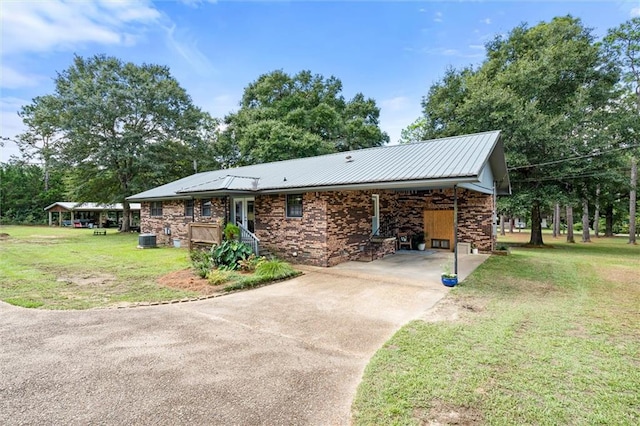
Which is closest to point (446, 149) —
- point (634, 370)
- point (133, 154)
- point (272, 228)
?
point (272, 228)

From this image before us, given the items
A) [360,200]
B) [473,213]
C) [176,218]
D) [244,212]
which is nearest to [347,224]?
[360,200]

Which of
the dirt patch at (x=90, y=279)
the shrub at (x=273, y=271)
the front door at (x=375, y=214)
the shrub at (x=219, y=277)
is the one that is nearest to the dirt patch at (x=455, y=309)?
the shrub at (x=273, y=271)

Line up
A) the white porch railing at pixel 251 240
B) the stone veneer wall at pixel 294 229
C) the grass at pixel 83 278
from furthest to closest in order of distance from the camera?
the white porch railing at pixel 251 240
the stone veneer wall at pixel 294 229
the grass at pixel 83 278

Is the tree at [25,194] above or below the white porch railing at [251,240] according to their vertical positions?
above

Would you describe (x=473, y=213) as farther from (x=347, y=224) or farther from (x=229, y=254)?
(x=229, y=254)

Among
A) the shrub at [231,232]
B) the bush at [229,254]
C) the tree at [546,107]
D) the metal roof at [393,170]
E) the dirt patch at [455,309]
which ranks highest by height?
the tree at [546,107]

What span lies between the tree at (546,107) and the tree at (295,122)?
1054cm

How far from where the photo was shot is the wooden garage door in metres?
13.9

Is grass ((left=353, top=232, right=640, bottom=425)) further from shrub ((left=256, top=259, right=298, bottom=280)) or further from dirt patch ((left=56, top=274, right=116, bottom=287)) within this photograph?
dirt patch ((left=56, top=274, right=116, bottom=287))

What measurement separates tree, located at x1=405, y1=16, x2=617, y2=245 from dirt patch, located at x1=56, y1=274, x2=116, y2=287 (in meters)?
18.7

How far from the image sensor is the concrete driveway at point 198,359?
2.81 meters

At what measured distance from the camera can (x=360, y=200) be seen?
11734 millimetres

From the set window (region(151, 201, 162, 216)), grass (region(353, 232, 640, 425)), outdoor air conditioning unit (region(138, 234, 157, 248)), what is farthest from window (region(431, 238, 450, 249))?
window (region(151, 201, 162, 216))

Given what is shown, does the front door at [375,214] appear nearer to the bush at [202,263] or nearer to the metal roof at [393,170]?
the metal roof at [393,170]
